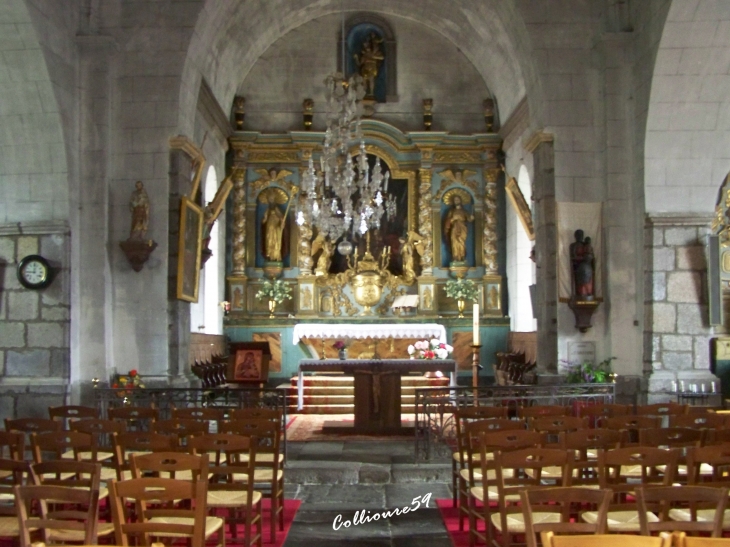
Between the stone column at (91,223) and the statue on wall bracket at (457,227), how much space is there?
9.19 m

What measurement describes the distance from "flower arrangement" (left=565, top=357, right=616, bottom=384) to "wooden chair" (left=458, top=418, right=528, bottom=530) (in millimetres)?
5266

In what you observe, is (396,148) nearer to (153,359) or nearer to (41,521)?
(153,359)

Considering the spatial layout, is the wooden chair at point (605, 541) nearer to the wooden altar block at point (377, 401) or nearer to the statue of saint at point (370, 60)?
the wooden altar block at point (377, 401)

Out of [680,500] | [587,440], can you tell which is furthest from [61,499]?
[587,440]

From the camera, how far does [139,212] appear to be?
12.6 meters

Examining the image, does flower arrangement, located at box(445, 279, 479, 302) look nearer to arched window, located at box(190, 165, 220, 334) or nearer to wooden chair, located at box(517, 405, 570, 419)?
arched window, located at box(190, 165, 220, 334)

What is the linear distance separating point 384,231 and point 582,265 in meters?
8.09

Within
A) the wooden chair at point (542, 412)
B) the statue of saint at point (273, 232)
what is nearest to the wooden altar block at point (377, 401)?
the wooden chair at point (542, 412)

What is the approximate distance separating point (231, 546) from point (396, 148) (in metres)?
14.6

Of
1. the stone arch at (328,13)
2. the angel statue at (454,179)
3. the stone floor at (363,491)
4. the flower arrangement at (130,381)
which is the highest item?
the stone arch at (328,13)

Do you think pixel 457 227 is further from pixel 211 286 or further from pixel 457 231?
pixel 211 286

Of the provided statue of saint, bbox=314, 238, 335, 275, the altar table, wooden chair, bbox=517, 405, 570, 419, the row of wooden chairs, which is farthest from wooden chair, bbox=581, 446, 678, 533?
statue of saint, bbox=314, 238, 335, 275

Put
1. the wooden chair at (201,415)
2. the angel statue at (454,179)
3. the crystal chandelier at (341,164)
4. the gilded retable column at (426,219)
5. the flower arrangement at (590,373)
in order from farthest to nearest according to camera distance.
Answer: the angel statue at (454,179), the gilded retable column at (426,219), the crystal chandelier at (341,164), the flower arrangement at (590,373), the wooden chair at (201,415)

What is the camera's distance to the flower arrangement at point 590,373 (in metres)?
12.2
